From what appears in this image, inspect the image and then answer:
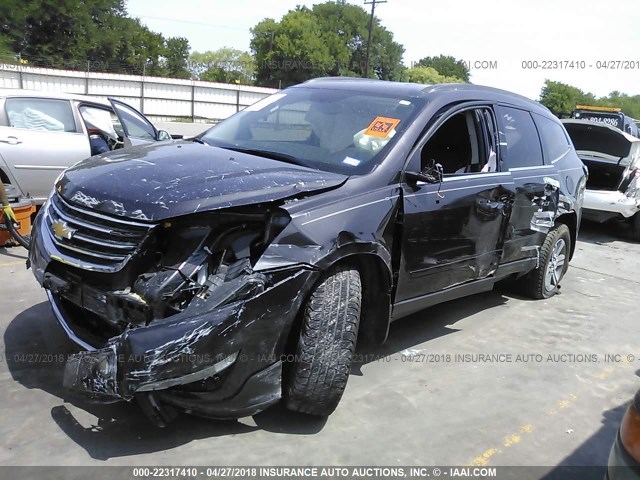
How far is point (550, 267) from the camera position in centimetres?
572

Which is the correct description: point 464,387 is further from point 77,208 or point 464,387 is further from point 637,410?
point 77,208

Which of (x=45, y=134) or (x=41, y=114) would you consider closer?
(x=45, y=134)

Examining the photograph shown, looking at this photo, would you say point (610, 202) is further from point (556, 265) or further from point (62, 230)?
point (62, 230)

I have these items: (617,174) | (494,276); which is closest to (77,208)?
(494,276)

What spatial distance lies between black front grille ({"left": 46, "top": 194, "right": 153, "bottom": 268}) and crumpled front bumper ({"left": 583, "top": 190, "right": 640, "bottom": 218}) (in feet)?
25.7

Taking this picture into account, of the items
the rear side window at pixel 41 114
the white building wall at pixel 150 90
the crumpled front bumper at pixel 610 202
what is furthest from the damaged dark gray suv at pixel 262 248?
the white building wall at pixel 150 90

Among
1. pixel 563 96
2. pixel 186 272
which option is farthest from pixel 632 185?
pixel 563 96

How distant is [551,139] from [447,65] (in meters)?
101

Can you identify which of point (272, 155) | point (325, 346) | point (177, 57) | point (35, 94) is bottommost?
point (325, 346)

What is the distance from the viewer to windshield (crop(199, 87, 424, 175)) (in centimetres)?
362

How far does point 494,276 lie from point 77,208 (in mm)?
3200

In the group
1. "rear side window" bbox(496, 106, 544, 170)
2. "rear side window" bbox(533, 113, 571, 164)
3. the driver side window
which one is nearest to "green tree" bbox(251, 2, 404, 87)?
"rear side window" bbox(533, 113, 571, 164)

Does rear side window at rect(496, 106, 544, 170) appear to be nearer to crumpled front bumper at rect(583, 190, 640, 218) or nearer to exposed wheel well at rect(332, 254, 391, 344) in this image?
exposed wheel well at rect(332, 254, 391, 344)

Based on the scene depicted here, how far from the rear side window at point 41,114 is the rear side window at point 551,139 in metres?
5.43
